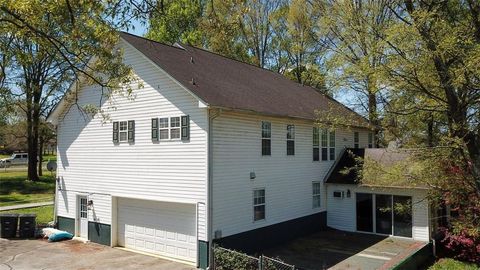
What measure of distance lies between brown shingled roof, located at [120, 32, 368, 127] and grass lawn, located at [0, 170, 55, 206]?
724 inches

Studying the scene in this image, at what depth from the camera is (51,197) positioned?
106 ft

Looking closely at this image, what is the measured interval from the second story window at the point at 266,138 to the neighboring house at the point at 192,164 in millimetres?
76

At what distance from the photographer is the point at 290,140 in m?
19.0

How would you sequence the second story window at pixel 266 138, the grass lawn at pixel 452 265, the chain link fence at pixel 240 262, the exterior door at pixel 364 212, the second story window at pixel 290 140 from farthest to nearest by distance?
1. the exterior door at pixel 364 212
2. the second story window at pixel 290 140
3. the second story window at pixel 266 138
4. the grass lawn at pixel 452 265
5. the chain link fence at pixel 240 262

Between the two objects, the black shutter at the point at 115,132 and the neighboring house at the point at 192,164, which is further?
the black shutter at the point at 115,132

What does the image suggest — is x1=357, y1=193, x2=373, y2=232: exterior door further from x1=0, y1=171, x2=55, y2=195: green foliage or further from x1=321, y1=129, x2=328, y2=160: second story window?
x1=0, y1=171, x2=55, y2=195: green foliage

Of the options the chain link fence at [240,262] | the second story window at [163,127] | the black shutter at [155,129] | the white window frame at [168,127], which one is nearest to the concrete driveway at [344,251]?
the chain link fence at [240,262]

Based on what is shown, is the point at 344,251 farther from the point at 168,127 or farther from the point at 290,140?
the point at 168,127

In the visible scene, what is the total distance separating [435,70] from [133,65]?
10877 millimetres

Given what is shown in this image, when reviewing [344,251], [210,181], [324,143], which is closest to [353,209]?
[324,143]

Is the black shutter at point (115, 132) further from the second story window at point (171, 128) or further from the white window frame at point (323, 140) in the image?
the white window frame at point (323, 140)

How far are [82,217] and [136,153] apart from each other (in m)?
4.87

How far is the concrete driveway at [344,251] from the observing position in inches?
586

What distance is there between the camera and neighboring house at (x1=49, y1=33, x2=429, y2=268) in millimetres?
14898
